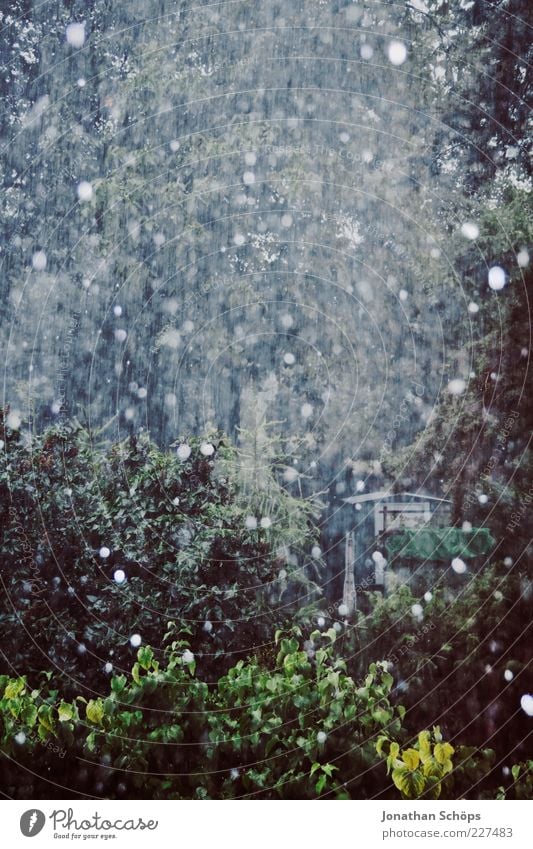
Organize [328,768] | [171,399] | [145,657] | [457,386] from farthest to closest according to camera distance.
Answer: [171,399] → [457,386] → [145,657] → [328,768]

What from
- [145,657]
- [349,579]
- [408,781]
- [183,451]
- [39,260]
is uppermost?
[39,260]

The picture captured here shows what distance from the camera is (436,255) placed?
1983mm

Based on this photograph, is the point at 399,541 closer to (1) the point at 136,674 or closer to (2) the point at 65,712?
(1) the point at 136,674

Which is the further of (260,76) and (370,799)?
(260,76)

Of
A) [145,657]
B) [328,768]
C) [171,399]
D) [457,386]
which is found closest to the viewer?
[328,768]

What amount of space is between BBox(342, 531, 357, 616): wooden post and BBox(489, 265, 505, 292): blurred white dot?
0.88 m

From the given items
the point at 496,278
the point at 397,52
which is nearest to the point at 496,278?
the point at 496,278

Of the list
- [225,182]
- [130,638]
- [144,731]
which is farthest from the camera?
[225,182]

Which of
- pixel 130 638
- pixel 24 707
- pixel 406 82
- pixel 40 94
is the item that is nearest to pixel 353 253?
pixel 406 82

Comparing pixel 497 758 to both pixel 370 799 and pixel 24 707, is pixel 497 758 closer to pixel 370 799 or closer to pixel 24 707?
pixel 370 799

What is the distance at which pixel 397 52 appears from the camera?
2.01 metres

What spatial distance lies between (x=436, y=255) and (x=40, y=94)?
1.38 m

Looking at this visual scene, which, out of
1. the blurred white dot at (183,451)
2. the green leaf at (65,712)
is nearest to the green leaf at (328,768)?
the green leaf at (65,712)
